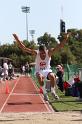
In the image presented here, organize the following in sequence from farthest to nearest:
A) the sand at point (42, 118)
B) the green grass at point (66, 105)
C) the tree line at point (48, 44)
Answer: the tree line at point (48, 44) → the green grass at point (66, 105) → the sand at point (42, 118)

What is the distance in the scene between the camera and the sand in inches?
466

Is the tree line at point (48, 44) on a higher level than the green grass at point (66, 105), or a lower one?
higher

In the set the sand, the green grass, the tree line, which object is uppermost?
the tree line

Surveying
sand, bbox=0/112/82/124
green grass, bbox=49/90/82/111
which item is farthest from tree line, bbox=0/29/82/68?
sand, bbox=0/112/82/124

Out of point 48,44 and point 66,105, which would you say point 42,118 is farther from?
point 48,44

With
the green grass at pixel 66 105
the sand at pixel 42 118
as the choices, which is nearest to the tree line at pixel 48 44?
the green grass at pixel 66 105

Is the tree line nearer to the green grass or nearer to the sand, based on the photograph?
the green grass

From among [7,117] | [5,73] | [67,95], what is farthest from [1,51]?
[7,117]

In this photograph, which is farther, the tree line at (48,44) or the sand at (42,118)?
the tree line at (48,44)

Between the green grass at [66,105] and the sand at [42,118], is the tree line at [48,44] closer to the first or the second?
the green grass at [66,105]

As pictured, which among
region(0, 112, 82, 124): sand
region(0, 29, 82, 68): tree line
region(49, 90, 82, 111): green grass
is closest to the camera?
region(0, 112, 82, 124): sand

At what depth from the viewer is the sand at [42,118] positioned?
11.8m

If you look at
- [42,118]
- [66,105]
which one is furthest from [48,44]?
[42,118]

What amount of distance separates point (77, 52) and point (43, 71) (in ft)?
287
